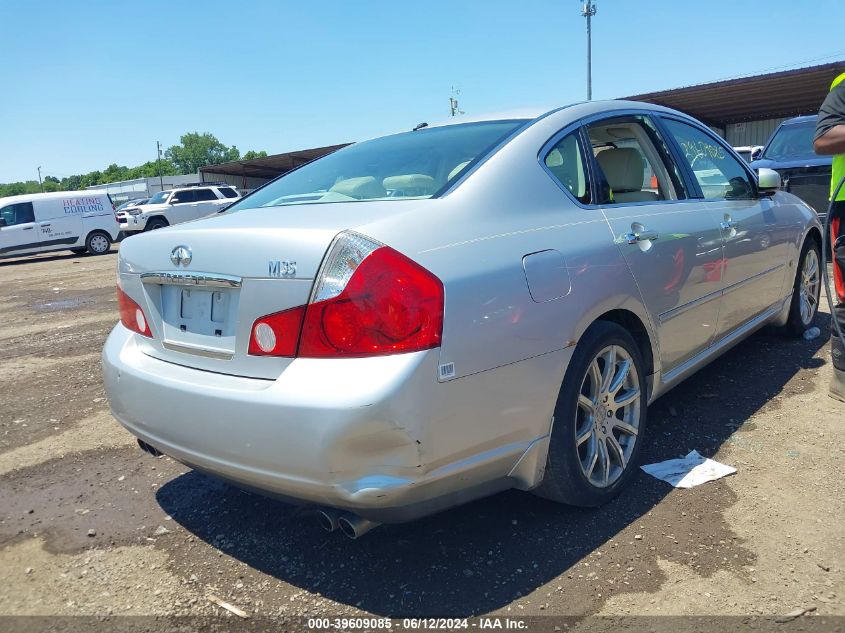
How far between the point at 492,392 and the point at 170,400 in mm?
1111

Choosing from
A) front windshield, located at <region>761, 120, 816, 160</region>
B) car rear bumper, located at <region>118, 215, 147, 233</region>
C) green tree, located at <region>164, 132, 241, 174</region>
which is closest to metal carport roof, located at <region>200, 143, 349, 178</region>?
car rear bumper, located at <region>118, 215, 147, 233</region>

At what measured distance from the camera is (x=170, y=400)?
7.61 ft

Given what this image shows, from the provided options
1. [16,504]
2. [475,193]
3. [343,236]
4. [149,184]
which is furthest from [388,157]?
[149,184]

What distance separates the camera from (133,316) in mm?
2693

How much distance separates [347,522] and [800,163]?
8.89m

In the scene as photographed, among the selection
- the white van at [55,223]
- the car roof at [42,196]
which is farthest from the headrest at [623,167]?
the car roof at [42,196]

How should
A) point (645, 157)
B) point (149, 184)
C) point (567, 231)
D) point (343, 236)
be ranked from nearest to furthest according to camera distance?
point (343, 236), point (567, 231), point (645, 157), point (149, 184)

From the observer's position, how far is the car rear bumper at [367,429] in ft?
6.39

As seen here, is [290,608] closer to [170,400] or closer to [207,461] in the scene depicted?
[207,461]

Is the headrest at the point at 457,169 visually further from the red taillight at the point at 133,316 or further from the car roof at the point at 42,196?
the car roof at the point at 42,196

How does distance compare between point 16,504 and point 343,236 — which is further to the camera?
point 16,504

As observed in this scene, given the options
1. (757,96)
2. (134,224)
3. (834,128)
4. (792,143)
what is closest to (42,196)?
(134,224)

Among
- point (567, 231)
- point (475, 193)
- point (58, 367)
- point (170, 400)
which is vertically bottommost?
point (58, 367)

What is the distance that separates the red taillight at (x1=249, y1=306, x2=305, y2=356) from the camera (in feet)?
6.73
